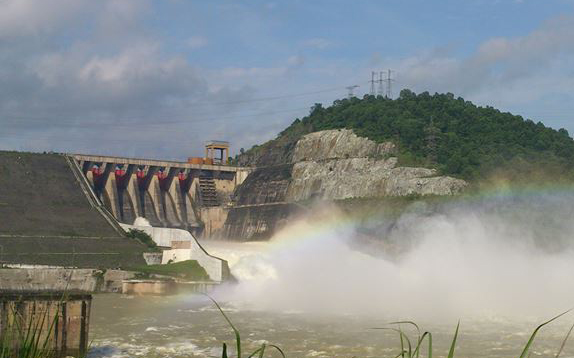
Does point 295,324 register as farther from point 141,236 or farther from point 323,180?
point 323,180

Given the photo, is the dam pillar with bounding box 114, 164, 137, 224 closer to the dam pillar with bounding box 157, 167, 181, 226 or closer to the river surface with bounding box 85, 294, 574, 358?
the dam pillar with bounding box 157, 167, 181, 226

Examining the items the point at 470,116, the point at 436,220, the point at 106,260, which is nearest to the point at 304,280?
the point at 436,220

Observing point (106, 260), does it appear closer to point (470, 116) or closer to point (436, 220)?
point (436, 220)

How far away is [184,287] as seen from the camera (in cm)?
6041

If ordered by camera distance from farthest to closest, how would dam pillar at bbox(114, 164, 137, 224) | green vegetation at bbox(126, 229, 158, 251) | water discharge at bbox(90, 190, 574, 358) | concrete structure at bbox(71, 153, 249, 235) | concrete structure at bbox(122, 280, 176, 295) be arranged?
concrete structure at bbox(71, 153, 249, 235)
dam pillar at bbox(114, 164, 137, 224)
green vegetation at bbox(126, 229, 158, 251)
concrete structure at bbox(122, 280, 176, 295)
water discharge at bbox(90, 190, 574, 358)

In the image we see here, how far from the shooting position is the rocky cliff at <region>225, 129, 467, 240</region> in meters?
89.3

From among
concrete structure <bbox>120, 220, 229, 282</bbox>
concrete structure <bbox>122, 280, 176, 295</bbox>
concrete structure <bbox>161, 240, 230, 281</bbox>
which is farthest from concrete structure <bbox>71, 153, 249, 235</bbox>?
concrete structure <bbox>122, 280, 176, 295</bbox>

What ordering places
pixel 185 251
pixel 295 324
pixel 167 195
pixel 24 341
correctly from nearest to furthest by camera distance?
1. pixel 24 341
2. pixel 295 324
3. pixel 185 251
4. pixel 167 195

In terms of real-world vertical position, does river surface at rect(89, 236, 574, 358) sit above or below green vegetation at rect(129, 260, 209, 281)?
below

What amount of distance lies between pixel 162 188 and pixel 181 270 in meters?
41.4

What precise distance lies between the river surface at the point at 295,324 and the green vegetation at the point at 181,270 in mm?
3850

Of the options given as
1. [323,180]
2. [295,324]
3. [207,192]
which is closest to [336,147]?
[323,180]

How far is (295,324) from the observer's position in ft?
137

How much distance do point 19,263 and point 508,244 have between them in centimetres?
4033
